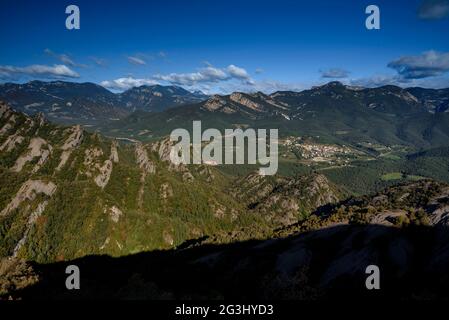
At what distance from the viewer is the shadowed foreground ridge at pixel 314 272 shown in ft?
237

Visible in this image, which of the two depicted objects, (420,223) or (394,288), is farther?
(420,223)

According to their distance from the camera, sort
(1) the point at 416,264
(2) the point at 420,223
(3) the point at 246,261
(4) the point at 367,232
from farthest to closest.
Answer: (3) the point at 246,261
(4) the point at 367,232
(2) the point at 420,223
(1) the point at 416,264

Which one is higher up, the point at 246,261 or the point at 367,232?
the point at 367,232

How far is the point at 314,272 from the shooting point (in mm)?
99062

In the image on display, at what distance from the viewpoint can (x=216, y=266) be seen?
Result: 441ft

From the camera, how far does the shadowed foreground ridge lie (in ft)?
237
